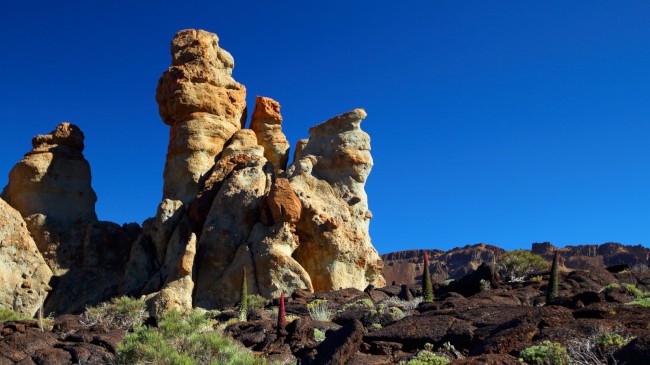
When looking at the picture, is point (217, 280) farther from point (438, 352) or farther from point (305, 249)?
point (438, 352)

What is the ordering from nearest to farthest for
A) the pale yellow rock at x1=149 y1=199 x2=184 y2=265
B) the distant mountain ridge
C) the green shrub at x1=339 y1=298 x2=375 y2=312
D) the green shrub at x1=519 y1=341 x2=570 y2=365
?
the green shrub at x1=519 y1=341 x2=570 y2=365, the green shrub at x1=339 y1=298 x2=375 y2=312, the pale yellow rock at x1=149 y1=199 x2=184 y2=265, the distant mountain ridge

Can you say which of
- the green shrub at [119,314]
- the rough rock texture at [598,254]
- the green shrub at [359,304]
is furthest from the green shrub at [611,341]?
the rough rock texture at [598,254]

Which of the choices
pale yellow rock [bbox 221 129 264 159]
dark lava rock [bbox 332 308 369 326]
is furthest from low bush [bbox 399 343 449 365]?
pale yellow rock [bbox 221 129 264 159]

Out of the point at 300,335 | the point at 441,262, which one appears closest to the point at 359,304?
the point at 300,335

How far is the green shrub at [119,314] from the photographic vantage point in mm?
23328

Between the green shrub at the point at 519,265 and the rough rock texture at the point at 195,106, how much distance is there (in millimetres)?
18134

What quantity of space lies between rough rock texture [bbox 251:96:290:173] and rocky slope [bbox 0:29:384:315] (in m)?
0.08

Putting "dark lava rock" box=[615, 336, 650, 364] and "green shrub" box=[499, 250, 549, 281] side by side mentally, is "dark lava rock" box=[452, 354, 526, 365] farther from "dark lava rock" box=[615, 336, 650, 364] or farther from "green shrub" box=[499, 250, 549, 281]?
"green shrub" box=[499, 250, 549, 281]

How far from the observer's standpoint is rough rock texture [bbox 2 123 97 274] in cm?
3891

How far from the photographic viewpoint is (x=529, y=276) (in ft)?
100

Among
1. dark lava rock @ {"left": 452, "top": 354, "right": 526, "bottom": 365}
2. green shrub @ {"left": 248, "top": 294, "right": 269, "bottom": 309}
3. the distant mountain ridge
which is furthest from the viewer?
the distant mountain ridge

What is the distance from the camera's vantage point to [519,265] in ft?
109

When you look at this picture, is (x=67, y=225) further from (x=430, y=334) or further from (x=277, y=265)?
(x=430, y=334)

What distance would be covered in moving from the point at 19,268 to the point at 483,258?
103 m
